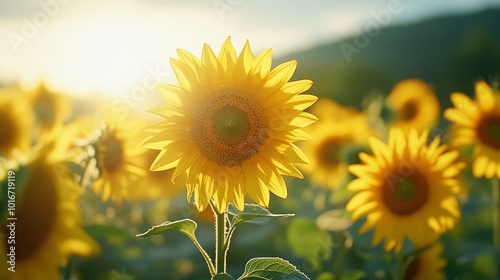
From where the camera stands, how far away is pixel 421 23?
2222 centimetres

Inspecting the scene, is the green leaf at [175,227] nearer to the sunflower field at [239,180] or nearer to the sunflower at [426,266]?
the sunflower field at [239,180]

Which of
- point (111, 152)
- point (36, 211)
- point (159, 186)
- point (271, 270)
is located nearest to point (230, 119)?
point (271, 270)

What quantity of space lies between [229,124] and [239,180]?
0.76 feet

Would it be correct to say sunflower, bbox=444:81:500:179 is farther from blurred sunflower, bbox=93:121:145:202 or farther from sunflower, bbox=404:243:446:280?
blurred sunflower, bbox=93:121:145:202

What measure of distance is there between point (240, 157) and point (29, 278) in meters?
0.81

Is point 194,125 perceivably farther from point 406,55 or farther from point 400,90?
point 406,55

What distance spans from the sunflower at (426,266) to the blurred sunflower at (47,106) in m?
2.81

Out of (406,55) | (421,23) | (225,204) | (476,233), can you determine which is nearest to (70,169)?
(225,204)

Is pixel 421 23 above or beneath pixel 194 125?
above

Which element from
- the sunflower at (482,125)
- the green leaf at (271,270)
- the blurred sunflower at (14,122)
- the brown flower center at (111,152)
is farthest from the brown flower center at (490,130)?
the blurred sunflower at (14,122)

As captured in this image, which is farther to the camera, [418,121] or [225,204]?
[418,121]

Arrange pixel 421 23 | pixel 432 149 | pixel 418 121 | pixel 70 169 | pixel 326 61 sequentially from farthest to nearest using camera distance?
pixel 421 23
pixel 326 61
pixel 418 121
pixel 432 149
pixel 70 169

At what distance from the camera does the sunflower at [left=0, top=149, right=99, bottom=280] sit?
1992mm

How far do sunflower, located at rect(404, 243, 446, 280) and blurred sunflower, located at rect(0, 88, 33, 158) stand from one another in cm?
246
